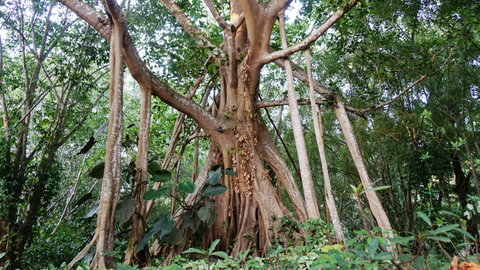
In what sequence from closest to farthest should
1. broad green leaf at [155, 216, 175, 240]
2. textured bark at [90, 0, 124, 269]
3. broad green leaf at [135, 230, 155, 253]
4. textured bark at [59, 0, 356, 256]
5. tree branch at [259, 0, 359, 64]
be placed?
1. textured bark at [90, 0, 124, 269]
2. broad green leaf at [135, 230, 155, 253]
3. broad green leaf at [155, 216, 175, 240]
4. tree branch at [259, 0, 359, 64]
5. textured bark at [59, 0, 356, 256]

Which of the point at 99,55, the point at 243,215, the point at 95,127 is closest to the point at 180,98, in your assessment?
the point at 243,215

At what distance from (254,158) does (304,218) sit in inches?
37.3

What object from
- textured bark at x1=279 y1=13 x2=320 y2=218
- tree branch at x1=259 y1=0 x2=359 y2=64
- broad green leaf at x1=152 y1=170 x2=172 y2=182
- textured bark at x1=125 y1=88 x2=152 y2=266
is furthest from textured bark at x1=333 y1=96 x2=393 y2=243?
textured bark at x1=125 y1=88 x2=152 y2=266

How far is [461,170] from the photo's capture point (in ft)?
22.0

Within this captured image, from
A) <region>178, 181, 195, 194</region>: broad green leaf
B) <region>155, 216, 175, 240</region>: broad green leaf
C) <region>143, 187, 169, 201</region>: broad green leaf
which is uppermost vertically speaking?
<region>178, 181, 195, 194</region>: broad green leaf

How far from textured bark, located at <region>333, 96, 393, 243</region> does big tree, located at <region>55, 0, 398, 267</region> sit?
0.01m

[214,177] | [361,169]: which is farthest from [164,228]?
[361,169]

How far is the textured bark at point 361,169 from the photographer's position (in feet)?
10.4

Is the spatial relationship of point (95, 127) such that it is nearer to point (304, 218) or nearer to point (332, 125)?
point (332, 125)

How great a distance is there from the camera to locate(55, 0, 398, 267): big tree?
3.62 metres

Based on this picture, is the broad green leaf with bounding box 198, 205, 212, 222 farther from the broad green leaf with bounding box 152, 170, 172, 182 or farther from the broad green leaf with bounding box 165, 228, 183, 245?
the broad green leaf with bounding box 152, 170, 172, 182

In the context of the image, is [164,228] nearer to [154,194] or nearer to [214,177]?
[154,194]

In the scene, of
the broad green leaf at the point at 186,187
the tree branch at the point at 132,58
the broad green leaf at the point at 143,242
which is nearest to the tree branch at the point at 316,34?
the tree branch at the point at 132,58

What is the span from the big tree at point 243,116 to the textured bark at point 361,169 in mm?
12
